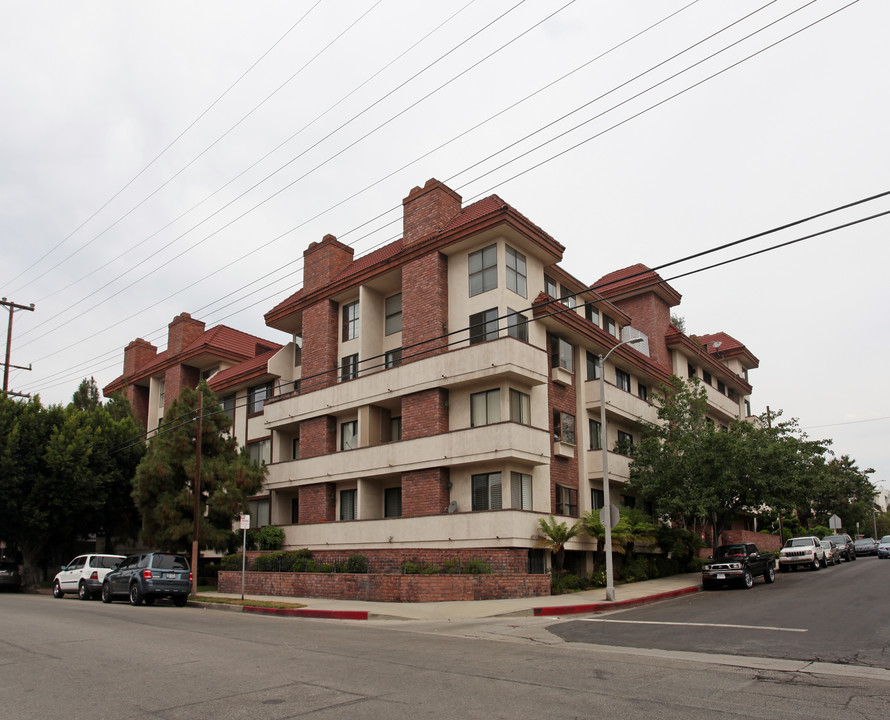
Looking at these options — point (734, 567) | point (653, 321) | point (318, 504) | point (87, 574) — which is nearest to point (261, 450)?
point (318, 504)

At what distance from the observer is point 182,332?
4716cm

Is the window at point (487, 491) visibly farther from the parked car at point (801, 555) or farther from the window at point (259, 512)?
the parked car at point (801, 555)

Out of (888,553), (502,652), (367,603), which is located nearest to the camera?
(502,652)

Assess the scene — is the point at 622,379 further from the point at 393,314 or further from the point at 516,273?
the point at 393,314

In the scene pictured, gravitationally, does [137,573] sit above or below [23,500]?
below

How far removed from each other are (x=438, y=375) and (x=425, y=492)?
4605mm

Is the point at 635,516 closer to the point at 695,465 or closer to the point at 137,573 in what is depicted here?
the point at 695,465

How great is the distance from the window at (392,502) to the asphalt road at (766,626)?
12.4 m

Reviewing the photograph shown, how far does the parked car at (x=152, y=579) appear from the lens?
23766mm

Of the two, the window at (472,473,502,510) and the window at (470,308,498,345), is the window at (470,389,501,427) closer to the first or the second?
the window at (472,473,502,510)

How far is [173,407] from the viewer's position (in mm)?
33125

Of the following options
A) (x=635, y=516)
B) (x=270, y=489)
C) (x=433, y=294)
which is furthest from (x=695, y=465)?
(x=270, y=489)

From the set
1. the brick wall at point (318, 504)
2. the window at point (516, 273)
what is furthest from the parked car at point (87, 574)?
the window at point (516, 273)

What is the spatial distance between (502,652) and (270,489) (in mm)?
25559
